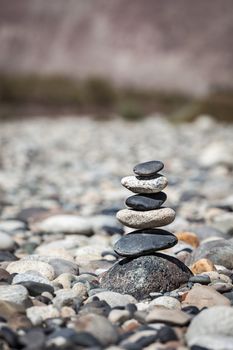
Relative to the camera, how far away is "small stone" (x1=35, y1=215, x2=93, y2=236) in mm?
4699

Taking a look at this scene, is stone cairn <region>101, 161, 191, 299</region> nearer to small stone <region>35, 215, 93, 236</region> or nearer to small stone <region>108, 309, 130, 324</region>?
small stone <region>108, 309, 130, 324</region>

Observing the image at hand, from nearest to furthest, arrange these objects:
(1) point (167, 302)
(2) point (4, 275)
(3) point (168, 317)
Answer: (3) point (168, 317) < (1) point (167, 302) < (2) point (4, 275)

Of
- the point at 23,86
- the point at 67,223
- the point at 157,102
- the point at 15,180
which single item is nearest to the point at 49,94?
the point at 23,86

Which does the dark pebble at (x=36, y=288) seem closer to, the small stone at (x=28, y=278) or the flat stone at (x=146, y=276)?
the small stone at (x=28, y=278)

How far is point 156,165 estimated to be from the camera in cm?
297

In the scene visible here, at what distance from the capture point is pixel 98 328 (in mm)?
2336

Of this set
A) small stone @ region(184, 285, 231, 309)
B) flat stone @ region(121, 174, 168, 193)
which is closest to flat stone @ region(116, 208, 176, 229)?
flat stone @ region(121, 174, 168, 193)

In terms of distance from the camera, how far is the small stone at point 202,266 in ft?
10.5

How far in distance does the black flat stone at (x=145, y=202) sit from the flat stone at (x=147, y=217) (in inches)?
0.9

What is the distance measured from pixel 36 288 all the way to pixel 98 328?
0.59 m

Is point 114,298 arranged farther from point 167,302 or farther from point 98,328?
point 98,328

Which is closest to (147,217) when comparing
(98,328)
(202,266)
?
(202,266)

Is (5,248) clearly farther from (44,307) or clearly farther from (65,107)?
(65,107)

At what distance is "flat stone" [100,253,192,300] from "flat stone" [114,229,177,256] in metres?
0.04
